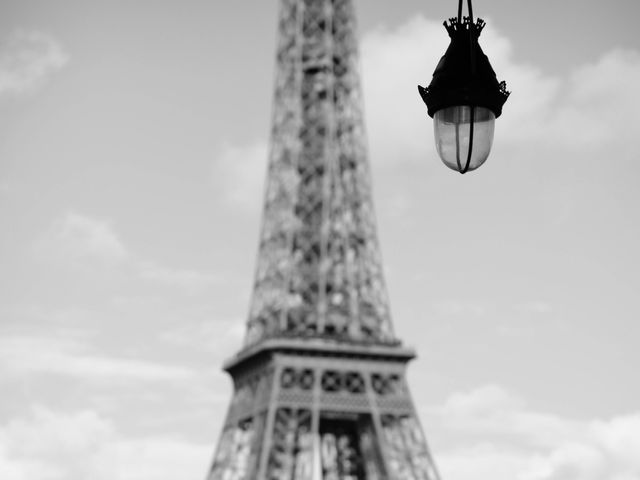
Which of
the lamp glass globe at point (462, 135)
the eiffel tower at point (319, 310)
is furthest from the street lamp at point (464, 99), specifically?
the eiffel tower at point (319, 310)

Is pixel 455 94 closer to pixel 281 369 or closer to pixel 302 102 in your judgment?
pixel 281 369

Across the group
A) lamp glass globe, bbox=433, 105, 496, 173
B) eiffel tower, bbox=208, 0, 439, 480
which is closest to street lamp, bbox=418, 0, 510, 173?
lamp glass globe, bbox=433, 105, 496, 173

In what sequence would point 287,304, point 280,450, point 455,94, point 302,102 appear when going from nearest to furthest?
point 455,94 → point 280,450 → point 287,304 → point 302,102

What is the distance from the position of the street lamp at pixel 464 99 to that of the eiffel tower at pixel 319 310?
55.7 meters

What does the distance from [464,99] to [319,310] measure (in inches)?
2443

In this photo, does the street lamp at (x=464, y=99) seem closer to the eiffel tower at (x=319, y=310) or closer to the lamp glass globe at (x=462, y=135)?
the lamp glass globe at (x=462, y=135)

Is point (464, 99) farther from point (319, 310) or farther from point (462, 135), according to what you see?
point (319, 310)

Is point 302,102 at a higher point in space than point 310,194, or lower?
higher

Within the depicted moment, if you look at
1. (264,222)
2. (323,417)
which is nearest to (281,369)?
(323,417)

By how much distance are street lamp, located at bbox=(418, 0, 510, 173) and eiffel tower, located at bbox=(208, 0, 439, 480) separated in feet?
183

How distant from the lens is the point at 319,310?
70.8m

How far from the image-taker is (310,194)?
74.0 meters

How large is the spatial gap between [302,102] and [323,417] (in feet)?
59.0

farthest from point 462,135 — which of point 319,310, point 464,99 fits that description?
point 319,310
